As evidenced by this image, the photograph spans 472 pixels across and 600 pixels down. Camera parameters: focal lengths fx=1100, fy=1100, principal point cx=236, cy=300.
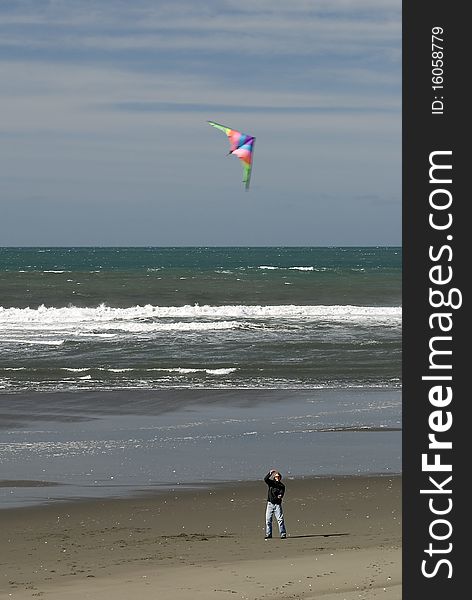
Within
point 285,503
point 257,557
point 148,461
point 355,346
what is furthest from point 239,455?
point 355,346

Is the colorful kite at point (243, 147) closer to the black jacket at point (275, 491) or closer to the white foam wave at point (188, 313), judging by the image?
the black jacket at point (275, 491)

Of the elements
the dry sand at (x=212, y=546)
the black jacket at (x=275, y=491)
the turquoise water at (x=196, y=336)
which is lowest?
the dry sand at (x=212, y=546)

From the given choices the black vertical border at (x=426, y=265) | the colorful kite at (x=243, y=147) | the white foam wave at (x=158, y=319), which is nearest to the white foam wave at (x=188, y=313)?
the white foam wave at (x=158, y=319)

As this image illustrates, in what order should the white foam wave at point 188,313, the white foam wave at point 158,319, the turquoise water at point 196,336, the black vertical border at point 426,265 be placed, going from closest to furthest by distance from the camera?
the black vertical border at point 426,265
the turquoise water at point 196,336
the white foam wave at point 158,319
the white foam wave at point 188,313

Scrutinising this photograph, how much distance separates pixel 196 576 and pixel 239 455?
6163 mm

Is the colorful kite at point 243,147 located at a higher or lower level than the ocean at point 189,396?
higher

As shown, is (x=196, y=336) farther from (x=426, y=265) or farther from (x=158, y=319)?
(x=426, y=265)

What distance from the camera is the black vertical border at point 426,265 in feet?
16.9

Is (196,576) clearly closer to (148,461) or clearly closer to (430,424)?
(430,424)

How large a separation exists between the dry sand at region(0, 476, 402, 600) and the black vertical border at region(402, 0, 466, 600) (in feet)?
8.75

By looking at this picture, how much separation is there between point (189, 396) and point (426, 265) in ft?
54.6

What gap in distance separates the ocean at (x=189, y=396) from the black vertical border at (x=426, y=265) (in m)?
8.16

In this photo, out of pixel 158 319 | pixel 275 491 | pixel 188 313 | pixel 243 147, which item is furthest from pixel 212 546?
pixel 188 313

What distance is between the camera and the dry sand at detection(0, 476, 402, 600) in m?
8.88
